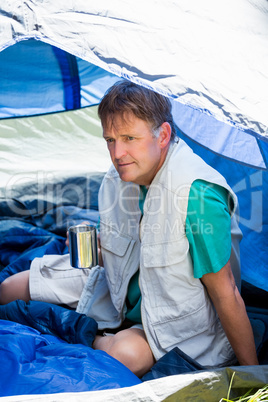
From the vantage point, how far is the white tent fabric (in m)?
1.37

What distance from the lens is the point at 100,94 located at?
3.25 meters

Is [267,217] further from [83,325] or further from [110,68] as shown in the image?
[110,68]

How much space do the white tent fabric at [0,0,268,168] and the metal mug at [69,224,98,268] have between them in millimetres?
553

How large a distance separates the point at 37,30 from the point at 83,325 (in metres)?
0.91

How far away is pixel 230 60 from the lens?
1432 millimetres

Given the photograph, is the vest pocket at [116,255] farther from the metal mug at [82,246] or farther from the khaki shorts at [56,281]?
the khaki shorts at [56,281]

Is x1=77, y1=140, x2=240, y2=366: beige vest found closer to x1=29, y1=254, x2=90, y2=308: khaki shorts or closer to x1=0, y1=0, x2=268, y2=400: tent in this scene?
x1=0, y1=0, x2=268, y2=400: tent

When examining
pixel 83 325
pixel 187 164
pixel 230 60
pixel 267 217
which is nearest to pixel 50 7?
pixel 230 60

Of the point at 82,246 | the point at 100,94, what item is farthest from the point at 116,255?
the point at 100,94

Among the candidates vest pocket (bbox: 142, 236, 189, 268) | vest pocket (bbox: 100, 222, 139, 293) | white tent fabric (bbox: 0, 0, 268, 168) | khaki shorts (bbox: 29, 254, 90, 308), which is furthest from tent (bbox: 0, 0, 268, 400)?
vest pocket (bbox: 100, 222, 139, 293)

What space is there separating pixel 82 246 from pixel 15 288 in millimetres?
432

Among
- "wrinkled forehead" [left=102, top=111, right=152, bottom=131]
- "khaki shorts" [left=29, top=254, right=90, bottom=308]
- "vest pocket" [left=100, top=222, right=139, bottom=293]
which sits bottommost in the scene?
"khaki shorts" [left=29, top=254, right=90, bottom=308]

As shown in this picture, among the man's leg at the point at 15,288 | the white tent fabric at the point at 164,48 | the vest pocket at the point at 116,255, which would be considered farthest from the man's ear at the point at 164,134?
→ the man's leg at the point at 15,288

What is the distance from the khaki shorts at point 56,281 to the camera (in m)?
2.00
